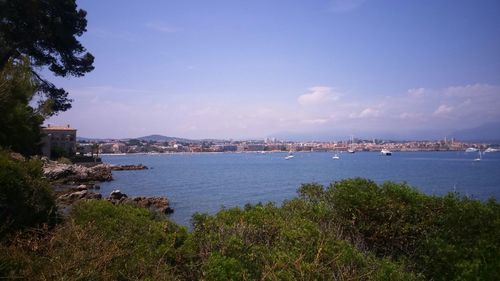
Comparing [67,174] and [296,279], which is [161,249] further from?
[67,174]

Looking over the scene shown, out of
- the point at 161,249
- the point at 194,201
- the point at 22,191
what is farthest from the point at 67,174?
the point at 161,249

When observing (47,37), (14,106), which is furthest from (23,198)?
(47,37)

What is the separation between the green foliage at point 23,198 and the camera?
7.09 meters

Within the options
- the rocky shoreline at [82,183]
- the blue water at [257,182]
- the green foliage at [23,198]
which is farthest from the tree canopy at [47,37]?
the green foliage at [23,198]

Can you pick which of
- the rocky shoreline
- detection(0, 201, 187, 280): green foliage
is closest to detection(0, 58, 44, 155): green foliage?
the rocky shoreline

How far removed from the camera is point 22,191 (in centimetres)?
759

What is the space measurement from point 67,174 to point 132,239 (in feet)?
132

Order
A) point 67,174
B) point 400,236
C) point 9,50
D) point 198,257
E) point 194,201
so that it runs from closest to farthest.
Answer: point 198,257 → point 400,236 → point 9,50 → point 194,201 → point 67,174

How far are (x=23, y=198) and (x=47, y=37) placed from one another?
88.4 ft

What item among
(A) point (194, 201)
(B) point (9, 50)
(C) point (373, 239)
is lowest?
(A) point (194, 201)

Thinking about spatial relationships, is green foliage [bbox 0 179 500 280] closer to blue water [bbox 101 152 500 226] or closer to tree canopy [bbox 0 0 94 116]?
Answer: blue water [bbox 101 152 500 226]

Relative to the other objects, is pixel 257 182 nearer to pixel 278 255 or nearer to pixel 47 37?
pixel 47 37

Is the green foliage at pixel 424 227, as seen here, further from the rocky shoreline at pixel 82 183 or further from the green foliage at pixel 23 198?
the rocky shoreline at pixel 82 183

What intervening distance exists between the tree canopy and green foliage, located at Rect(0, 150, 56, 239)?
70.2ft
